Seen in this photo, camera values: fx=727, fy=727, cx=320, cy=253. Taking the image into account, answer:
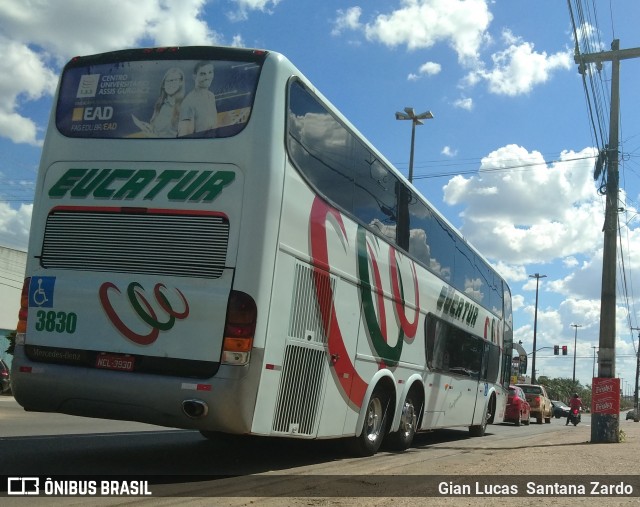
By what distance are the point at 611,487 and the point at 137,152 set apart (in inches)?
244

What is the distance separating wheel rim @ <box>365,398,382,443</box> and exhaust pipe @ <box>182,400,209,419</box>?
3725 millimetres

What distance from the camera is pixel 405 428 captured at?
11.7 meters

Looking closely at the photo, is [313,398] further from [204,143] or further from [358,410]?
[204,143]

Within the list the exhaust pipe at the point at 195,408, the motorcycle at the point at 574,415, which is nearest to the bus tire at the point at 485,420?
the exhaust pipe at the point at 195,408

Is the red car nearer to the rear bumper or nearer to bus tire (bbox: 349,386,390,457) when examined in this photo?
bus tire (bbox: 349,386,390,457)

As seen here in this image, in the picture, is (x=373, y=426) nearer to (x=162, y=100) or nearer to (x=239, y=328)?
(x=239, y=328)

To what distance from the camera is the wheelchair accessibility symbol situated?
7.40m

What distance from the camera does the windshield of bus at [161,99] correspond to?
24.2 feet

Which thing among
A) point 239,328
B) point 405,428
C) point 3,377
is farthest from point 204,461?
point 3,377

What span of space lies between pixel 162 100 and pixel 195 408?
3177mm

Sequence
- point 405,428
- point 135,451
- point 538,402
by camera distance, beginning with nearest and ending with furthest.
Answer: point 135,451, point 405,428, point 538,402

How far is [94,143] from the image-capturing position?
763 centimetres

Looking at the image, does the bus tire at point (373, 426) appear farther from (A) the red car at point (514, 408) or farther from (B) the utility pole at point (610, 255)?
(A) the red car at point (514, 408)

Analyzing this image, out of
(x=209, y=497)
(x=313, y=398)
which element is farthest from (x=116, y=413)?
(x=313, y=398)
